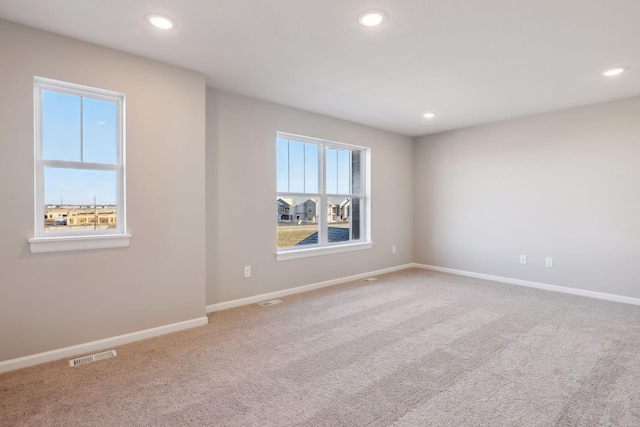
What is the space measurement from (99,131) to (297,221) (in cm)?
255

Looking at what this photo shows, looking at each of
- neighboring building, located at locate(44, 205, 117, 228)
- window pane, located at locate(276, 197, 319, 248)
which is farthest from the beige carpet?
window pane, located at locate(276, 197, 319, 248)

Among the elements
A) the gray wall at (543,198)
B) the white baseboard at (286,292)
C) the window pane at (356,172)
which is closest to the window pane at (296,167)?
the window pane at (356,172)

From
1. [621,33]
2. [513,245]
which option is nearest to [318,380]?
[621,33]

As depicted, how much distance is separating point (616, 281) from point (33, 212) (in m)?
6.03

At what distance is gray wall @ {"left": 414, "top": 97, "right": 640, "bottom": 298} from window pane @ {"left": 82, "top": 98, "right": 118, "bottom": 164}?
4.87 metres

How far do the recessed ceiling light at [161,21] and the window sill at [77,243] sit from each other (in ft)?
5.44

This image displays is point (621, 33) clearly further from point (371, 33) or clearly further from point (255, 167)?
point (255, 167)

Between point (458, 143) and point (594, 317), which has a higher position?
point (458, 143)

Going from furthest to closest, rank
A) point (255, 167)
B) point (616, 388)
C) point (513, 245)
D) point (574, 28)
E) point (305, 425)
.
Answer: point (513, 245) < point (255, 167) < point (574, 28) < point (616, 388) < point (305, 425)

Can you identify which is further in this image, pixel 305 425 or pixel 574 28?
pixel 574 28

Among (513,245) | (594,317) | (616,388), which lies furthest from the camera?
(513,245)

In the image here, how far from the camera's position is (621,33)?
2.42 metres

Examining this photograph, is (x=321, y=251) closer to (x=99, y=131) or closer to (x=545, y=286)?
(x=99, y=131)

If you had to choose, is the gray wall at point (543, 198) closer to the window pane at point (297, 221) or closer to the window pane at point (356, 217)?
the window pane at point (356, 217)
